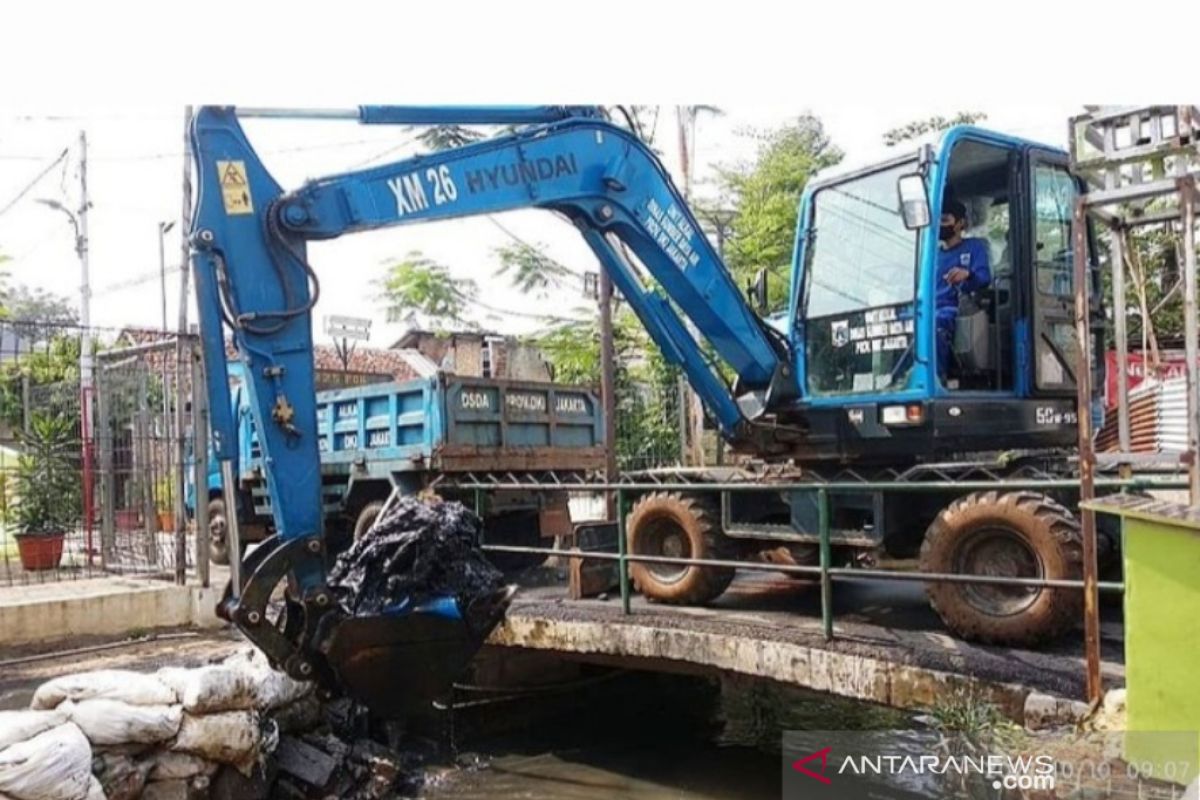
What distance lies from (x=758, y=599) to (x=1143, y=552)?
12.1 ft

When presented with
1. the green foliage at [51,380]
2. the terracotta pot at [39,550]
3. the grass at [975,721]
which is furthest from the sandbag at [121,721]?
the green foliage at [51,380]

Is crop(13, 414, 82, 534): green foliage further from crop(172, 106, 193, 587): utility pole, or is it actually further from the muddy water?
the muddy water

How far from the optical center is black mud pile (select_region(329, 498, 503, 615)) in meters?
4.81

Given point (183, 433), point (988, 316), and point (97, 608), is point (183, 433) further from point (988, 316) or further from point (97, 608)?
point (988, 316)

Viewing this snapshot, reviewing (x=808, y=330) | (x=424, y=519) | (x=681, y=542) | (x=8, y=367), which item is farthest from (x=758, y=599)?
(x=8, y=367)

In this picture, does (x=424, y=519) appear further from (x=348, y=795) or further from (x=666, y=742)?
(x=666, y=742)

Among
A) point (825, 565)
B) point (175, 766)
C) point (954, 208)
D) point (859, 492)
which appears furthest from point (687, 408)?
point (175, 766)

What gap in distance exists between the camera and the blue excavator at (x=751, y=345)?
471 cm

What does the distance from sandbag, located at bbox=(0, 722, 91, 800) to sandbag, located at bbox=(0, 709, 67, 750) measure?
4cm

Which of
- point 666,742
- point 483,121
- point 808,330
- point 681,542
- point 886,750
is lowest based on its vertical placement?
point 666,742

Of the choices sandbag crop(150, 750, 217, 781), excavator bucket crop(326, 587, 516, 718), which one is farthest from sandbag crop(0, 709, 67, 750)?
excavator bucket crop(326, 587, 516, 718)

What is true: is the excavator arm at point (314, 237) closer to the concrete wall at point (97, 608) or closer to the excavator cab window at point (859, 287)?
the excavator cab window at point (859, 287)

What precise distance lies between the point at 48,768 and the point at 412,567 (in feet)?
5.99

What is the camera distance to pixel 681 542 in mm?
6586
